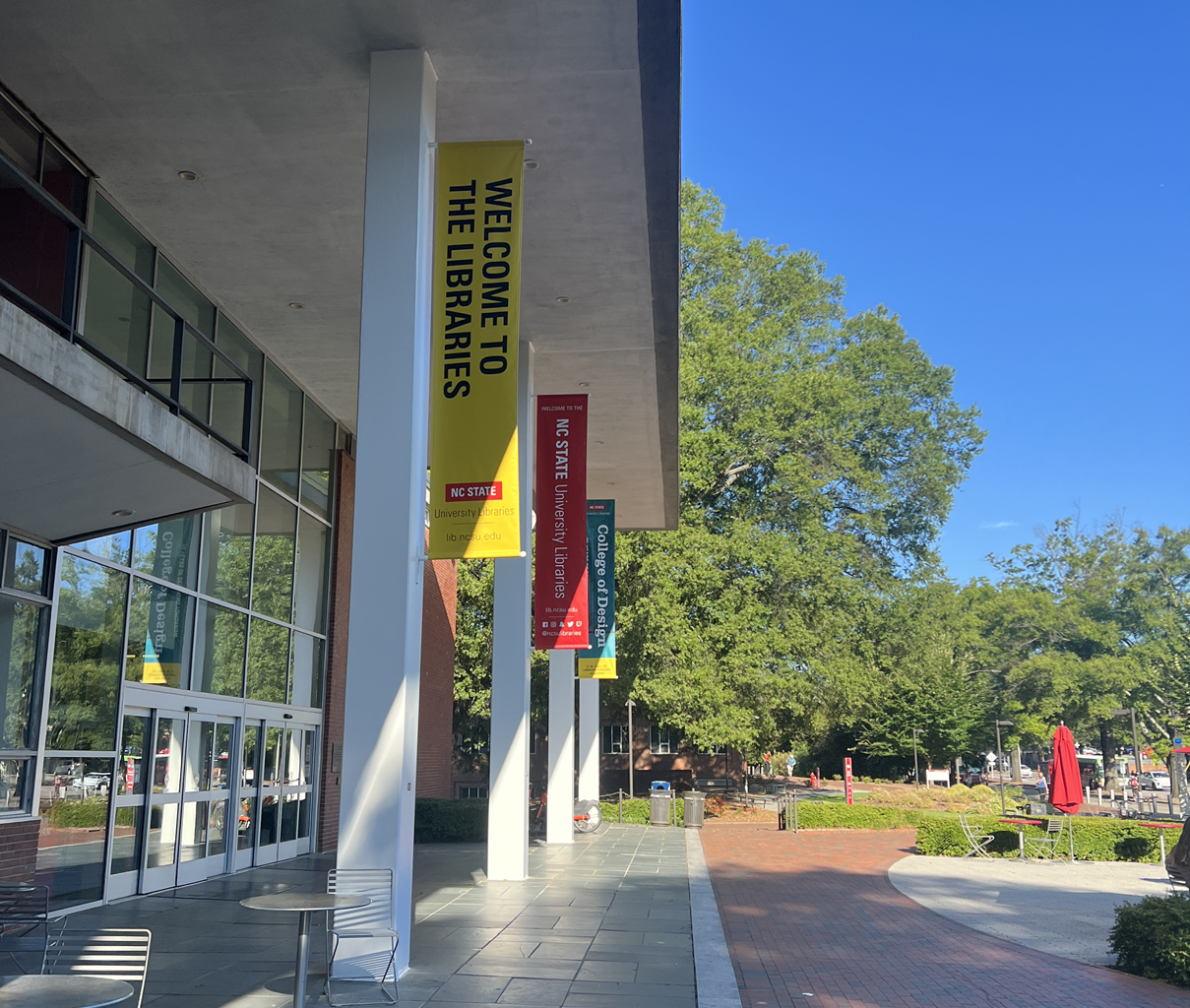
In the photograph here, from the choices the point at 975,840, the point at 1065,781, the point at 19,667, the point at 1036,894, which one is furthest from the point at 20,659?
the point at 1065,781

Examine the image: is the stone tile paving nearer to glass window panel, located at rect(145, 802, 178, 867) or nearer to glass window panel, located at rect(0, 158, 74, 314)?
glass window panel, located at rect(145, 802, 178, 867)

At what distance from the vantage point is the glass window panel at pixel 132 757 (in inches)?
435

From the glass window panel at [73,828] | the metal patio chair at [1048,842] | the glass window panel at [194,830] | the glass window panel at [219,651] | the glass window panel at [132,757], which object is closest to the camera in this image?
the glass window panel at [73,828]

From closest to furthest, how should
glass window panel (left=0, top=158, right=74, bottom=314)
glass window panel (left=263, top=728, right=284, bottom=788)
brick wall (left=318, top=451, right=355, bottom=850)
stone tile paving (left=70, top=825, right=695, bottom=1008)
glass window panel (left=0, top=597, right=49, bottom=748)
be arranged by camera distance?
stone tile paving (left=70, top=825, right=695, bottom=1008), glass window panel (left=0, top=158, right=74, bottom=314), glass window panel (left=0, top=597, right=49, bottom=748), glass window panel (left=263, top=728, right=284, bottom=788), brick wall (left=318, top=451, right=355, bottom=850)

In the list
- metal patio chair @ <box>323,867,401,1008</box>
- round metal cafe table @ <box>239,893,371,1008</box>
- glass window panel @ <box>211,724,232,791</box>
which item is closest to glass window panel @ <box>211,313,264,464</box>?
glass window panel @ <box>211,724,232,791</box>

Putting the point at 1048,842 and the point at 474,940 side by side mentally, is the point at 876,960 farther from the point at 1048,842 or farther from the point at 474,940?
the point at 1048,842

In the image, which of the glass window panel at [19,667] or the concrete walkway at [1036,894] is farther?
the concrete walkway at [1036,894]

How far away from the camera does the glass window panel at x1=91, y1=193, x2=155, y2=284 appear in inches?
406

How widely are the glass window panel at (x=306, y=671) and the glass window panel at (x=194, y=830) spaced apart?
120 inches

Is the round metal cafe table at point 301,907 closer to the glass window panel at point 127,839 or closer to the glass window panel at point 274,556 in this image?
the glass window panel at point 127,839

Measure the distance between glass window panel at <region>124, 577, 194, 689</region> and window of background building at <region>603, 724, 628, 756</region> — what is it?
30491mm

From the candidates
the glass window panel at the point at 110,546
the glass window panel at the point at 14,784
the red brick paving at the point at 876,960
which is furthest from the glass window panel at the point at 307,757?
the glass window panel at the point at 14,784

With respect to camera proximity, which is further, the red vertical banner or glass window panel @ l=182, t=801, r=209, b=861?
the red vertical banner

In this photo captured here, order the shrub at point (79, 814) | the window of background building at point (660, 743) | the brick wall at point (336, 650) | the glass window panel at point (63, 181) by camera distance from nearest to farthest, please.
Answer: the glass window panel at point (63, 181) → the shrub at point (79, 814) → the brick wall at point (336, 650) → the window of background building at point (660, 743)
